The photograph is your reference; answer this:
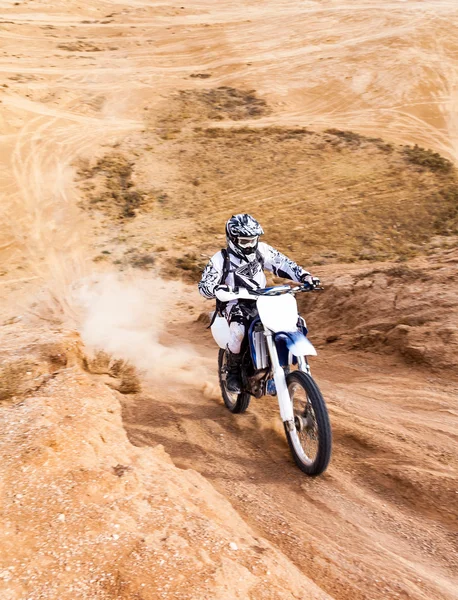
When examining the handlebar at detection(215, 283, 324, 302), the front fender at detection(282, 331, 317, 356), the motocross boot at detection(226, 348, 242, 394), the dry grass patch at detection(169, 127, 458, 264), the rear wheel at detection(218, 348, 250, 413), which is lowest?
the rear wheel at detection(218, 348, 250, 413)

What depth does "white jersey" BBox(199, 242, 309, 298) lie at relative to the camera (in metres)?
5.30

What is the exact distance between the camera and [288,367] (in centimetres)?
483

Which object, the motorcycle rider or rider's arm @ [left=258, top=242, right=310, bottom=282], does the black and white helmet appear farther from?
rider's arm @ [left=258, top=242, right=310, bottom=282]

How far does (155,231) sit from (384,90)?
37.5ft

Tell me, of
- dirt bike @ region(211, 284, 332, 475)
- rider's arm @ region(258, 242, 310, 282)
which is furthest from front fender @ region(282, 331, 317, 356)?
rider's arm @ region(258, 242, 310, 282)

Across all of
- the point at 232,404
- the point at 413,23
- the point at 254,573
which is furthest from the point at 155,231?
the point at 413,23

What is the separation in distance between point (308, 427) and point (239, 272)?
1.55 metres

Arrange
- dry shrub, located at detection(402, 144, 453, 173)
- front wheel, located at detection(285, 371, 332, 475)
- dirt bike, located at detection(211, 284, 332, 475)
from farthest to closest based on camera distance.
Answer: dry shrub, located at detection(402, 144, 453, 173)
dirt bike, located at detection(211, 284, 332, 475)
front wheel, located at detection(285, 371, 332, 475)

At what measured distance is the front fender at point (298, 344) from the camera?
4.48 metres

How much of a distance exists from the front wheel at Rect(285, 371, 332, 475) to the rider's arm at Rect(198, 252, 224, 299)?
1086 mm

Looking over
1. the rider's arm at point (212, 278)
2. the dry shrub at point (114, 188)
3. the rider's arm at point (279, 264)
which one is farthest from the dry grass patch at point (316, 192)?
the rider's arm at point (212, 278)

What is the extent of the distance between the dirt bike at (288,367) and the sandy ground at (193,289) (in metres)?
0.31

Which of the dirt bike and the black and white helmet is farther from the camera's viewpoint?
the black and white helmet

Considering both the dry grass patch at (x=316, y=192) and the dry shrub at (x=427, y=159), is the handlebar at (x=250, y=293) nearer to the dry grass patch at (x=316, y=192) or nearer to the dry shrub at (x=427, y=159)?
the dry grass patch at (x=316, y=192)
